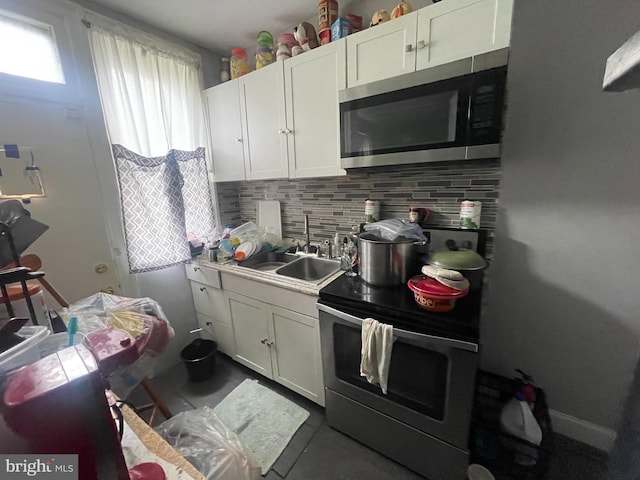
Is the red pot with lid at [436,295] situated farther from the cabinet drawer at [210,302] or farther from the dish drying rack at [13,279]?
the cabinet drawer at [210,302]

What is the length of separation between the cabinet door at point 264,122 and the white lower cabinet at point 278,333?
84cm

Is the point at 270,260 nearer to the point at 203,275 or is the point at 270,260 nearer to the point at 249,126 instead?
the point at 203,275

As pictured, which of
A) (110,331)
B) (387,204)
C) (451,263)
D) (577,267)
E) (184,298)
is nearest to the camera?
(110,331)

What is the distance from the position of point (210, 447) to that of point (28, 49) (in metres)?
2.28

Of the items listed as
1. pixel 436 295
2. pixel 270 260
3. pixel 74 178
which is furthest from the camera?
pixel 270 260

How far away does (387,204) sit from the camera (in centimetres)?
173

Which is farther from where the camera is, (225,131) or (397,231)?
(225,131)

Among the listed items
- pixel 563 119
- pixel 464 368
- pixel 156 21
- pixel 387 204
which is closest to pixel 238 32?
pixel 156 21

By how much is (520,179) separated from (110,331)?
1.87 meters

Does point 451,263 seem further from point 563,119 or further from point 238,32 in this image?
point 238,32

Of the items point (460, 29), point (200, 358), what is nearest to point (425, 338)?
point (460, 29)

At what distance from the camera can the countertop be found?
1.46 meters

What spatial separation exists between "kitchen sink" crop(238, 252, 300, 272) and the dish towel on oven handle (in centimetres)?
104

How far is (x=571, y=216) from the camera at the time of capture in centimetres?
125
